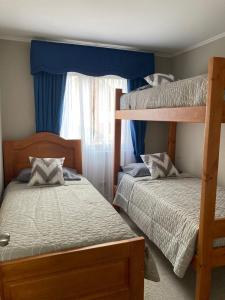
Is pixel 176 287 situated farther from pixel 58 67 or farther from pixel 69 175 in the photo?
pixel 58 67

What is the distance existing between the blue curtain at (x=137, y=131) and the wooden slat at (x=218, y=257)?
2.06m

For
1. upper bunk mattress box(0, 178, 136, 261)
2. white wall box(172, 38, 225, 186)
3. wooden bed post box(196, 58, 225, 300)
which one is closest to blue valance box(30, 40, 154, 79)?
white wall box(172, 38, 225, 186)

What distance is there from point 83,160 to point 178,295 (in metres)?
2.09

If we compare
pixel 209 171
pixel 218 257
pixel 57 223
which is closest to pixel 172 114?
pixel 209 171

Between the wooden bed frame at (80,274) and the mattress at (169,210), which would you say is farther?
the mattress at (169,210)

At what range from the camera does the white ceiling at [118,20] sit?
2.13 m

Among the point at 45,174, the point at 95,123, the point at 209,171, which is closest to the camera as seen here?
the point at 209,171

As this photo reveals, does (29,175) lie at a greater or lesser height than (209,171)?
lesser

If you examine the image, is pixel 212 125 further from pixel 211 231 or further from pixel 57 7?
pixel 57 7

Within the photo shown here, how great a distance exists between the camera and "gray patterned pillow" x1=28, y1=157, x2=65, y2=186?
2.76 m

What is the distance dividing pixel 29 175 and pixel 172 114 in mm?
1801

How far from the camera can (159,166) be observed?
3172 mm

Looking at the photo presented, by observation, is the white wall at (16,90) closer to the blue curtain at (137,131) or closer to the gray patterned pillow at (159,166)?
the blue curtain at (137,131)

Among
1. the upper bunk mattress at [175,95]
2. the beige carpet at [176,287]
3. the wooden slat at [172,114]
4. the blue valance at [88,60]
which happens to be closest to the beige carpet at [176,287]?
the beige carpet at [176,287]
